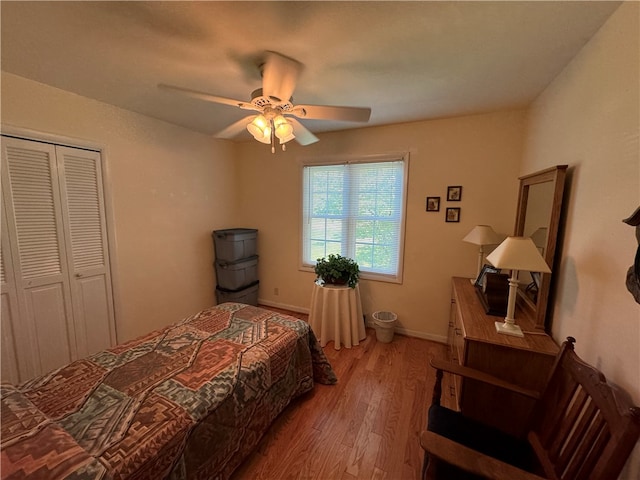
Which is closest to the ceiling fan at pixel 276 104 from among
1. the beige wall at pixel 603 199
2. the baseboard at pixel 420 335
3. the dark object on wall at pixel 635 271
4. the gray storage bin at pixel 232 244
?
the beige wall at pixel 603 199

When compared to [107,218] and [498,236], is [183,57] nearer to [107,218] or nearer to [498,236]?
[107,218]

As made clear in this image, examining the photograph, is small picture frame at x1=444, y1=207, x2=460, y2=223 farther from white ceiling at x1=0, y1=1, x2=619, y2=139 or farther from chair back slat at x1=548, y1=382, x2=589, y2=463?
chair back slat at x1=548, y1=382, x2=589, y2=463

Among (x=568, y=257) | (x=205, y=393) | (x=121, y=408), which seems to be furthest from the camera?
(x=568, y=257)

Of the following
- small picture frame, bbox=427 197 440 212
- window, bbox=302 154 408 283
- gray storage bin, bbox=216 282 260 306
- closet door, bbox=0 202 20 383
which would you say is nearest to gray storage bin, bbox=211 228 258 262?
gray storage bin, bbox=216 282 260 306

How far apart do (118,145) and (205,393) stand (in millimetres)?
2423

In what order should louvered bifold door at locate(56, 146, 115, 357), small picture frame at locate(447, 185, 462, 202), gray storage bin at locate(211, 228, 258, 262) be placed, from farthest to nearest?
gray storage bin at locate(211, 228, 258, 262) → small picture frame at locate(447, 185, 462, 202) → louvered bifold door at locate(56, 146, 115, 357)

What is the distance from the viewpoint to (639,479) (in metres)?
0.86

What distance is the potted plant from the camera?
108 inches

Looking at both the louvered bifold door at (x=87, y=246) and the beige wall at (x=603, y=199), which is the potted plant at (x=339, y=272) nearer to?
the beige wall at (x=603, y=199)

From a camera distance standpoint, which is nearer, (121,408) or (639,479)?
(639,479)

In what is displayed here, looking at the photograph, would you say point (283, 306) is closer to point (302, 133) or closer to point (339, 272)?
point (339, 272)

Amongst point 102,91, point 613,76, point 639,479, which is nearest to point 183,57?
point 102,91

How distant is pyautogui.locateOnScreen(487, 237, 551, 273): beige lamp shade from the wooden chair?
39 centimetres

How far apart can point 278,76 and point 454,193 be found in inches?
79.8
